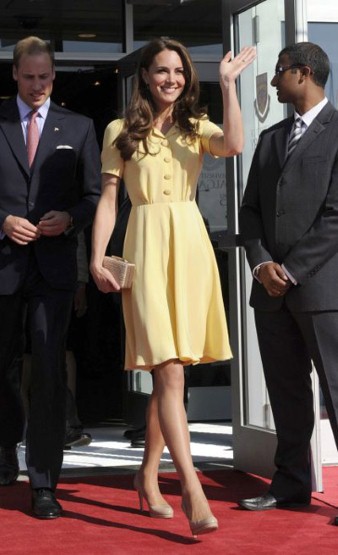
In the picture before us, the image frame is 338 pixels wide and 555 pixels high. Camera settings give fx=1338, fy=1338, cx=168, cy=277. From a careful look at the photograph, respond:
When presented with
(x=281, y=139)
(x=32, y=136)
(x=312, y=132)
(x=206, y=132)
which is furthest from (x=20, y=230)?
(x=312, y=132)

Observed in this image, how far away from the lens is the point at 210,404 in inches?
358

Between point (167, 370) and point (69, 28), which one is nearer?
point (167, 370)

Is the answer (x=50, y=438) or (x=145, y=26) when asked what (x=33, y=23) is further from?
(x=50, y=438)

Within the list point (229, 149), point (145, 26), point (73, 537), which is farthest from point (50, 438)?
point (145, 26)

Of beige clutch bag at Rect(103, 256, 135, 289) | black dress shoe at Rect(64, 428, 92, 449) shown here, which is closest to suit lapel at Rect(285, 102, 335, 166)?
beige clutch bag at Rect(103, 256, 135, 289)

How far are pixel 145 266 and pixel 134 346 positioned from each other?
34 cm

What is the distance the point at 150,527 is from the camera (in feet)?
17.7

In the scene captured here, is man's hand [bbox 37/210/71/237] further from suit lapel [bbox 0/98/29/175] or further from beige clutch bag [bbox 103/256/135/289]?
beige clutch bag [bbox 103/256/135/289]

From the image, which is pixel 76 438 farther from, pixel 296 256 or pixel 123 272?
pixel 296 256

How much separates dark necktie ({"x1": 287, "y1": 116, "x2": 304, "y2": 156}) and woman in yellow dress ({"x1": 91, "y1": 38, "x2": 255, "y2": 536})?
401 millimetres

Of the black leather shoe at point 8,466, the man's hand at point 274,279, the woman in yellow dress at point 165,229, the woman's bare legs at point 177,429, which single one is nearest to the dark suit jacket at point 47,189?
the woman in yellow dress at point 165,229

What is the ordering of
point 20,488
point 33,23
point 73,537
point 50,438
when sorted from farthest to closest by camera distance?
1. point 33,23
2. point 20,488
3. point 50,438
4. point 73,537

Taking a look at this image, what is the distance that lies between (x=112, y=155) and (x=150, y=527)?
1.53 metres

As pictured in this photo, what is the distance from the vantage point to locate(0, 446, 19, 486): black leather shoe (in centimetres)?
645
